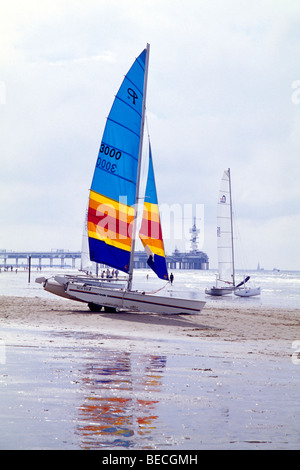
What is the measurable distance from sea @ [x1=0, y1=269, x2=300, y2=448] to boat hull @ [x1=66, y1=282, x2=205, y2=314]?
28.5ft

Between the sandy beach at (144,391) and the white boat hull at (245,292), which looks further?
the white boat hull at (245,292)

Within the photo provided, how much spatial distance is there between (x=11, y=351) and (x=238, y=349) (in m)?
5.38

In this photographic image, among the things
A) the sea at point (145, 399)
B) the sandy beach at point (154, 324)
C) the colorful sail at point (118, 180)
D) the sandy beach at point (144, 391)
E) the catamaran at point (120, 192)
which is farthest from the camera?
the colorful sail at point (118, 180)

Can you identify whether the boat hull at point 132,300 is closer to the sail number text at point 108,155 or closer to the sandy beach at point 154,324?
the sandy beach at point 154,324

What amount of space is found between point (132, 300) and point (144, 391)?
13.6 metres

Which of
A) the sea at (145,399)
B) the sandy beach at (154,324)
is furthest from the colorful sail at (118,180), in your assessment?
the sea at (145,399)

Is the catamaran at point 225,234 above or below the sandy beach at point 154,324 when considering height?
above

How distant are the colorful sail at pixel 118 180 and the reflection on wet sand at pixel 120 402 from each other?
11891 millimetres

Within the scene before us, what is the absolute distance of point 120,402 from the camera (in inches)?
280

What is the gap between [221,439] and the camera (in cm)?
564

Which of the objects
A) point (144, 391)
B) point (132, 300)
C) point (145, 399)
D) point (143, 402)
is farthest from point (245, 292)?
point (143, 402)

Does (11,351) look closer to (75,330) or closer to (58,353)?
(58,353)

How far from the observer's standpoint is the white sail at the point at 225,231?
50469 mm

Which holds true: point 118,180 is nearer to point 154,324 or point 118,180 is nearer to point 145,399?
point 154,324
